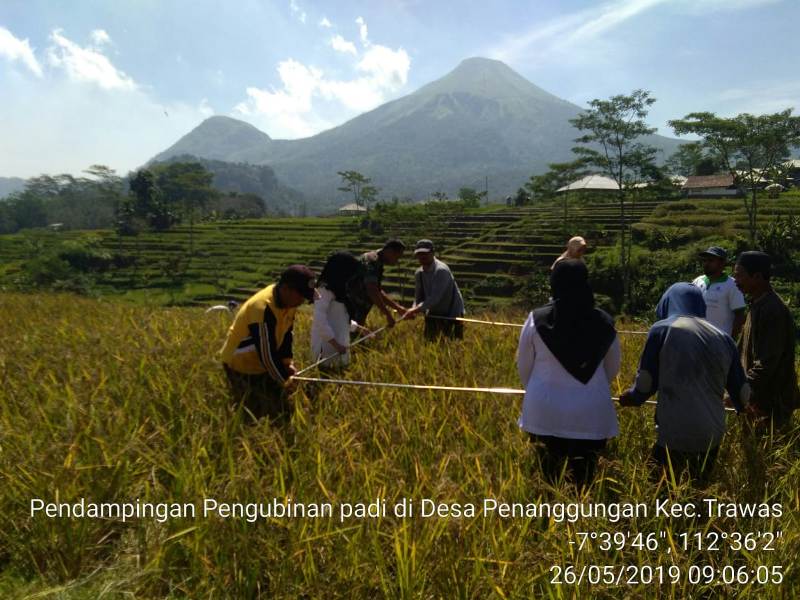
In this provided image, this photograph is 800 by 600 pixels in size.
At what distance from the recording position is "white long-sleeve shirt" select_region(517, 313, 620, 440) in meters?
2.29

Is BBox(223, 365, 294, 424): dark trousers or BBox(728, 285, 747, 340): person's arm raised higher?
BBox(728, 285, 747, 340): person's arm

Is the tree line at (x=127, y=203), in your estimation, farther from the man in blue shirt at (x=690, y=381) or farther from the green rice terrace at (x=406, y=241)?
the man in blue shirt at (x=690, y=381)

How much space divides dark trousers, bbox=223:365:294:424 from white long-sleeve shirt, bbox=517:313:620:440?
1.48 meters

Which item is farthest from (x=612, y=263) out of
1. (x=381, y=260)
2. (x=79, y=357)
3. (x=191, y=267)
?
(x=191, y=267)

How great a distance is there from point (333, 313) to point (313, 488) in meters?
1.85

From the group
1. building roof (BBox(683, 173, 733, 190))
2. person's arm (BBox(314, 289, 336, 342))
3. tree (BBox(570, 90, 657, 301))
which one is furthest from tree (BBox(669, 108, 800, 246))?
person's arm (BBox(314, 289, 336, 342))

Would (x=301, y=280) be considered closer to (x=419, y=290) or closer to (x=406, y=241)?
(x=419, y=290)

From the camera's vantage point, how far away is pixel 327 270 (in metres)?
3.84

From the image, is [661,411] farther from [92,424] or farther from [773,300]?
[92,424]

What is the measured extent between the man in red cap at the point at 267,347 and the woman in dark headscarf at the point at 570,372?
1373 mm

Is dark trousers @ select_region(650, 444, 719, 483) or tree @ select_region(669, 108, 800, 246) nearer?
dark trousers @ select_region(650, 444, 719, 483)

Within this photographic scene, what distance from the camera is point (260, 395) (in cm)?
305

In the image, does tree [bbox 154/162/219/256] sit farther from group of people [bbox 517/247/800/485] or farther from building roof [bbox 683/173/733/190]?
group of people [bbox 517/247/800/485]

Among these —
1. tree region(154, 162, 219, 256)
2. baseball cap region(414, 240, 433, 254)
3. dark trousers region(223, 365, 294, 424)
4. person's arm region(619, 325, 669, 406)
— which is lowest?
dark trousers region(223, 365, 294, 424)
